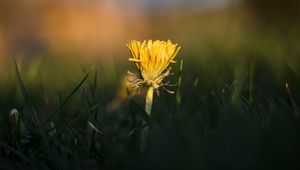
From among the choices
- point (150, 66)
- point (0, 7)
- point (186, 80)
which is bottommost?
point (186, 80)

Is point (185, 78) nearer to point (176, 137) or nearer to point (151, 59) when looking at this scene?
point (151, 59)

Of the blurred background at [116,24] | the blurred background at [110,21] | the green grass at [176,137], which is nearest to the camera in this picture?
the green grass at [176,137]

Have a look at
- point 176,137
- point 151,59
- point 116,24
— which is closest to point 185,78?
point 151,59

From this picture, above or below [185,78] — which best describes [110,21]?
above

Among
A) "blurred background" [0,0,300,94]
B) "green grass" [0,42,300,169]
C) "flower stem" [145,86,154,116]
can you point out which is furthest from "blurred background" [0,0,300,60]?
"flower stem" [145,86,154,116]

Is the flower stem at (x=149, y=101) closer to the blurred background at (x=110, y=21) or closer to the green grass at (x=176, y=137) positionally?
the green grass at (x=176, y=137)

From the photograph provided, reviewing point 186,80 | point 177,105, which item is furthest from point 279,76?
point 177,105

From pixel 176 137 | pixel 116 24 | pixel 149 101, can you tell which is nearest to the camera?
pixel 176 137

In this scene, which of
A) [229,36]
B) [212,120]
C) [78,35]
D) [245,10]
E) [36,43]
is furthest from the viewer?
[78,35]

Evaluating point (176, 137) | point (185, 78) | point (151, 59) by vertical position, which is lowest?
point (185, 78)

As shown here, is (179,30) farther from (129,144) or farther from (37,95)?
(129,144)

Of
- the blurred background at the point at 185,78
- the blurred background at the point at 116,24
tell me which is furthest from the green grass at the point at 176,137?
the blurred background at the point at 116,24
